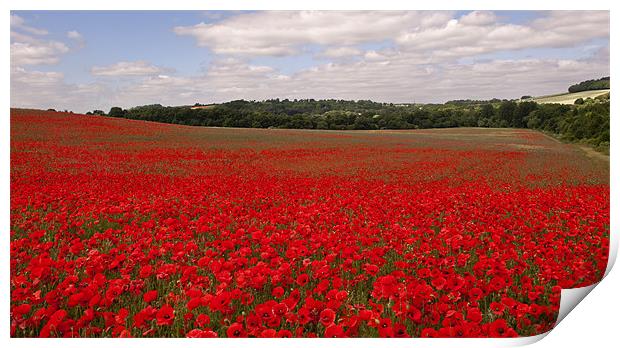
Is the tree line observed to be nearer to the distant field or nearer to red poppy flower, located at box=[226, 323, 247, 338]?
the distant field

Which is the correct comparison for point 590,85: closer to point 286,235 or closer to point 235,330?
point 286,235

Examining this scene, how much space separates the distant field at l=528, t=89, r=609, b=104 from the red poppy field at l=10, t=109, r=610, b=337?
76cm

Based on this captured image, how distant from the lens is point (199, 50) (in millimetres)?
5477

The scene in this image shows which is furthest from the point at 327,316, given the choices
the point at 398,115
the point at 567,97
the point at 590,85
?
the point at 567,97

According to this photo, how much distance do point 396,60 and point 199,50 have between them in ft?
7.95

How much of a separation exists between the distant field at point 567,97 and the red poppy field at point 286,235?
29.9 inches

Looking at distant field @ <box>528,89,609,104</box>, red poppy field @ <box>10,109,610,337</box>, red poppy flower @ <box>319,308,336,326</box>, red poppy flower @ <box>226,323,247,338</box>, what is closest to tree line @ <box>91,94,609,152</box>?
distant field @ <box>528,89,609,104</box>

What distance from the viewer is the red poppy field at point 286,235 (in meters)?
2.85

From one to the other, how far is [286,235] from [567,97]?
4750 millimetres

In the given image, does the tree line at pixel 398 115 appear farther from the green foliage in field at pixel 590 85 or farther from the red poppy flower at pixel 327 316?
the red poppy flower at pixel 327 316

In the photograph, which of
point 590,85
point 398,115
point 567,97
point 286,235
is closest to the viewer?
point 286,235

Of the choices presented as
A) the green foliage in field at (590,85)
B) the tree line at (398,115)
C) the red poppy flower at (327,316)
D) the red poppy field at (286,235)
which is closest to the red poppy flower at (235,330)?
the red poppy field at (286,235)

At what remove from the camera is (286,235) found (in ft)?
13.4

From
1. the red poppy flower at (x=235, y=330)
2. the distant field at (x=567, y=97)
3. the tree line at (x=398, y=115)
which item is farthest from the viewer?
the tree line at (x=398, y=115)
